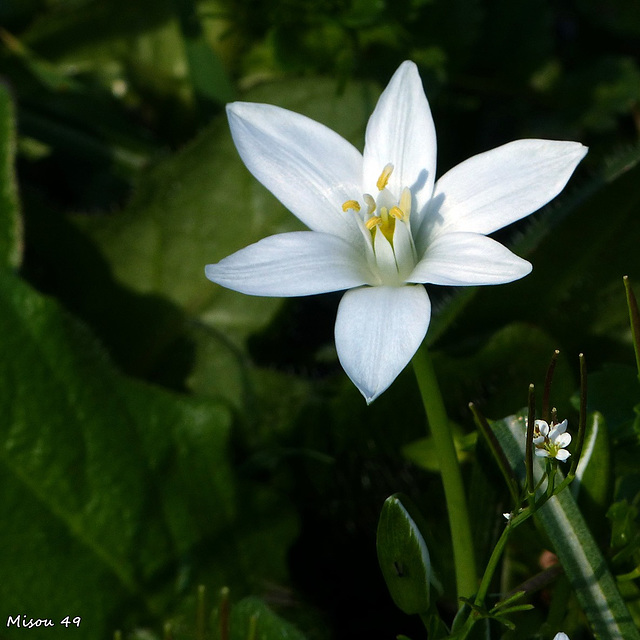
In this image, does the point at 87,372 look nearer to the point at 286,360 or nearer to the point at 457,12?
the point at 286,360

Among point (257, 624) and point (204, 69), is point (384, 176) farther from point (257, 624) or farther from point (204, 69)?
point (204, 69)

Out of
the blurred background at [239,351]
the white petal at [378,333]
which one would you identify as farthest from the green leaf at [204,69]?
the white petal at [378,333]

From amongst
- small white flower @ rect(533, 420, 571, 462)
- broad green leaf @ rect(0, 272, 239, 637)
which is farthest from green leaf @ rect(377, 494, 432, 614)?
broad green leaf @ rect(0, 272, 239, 637)

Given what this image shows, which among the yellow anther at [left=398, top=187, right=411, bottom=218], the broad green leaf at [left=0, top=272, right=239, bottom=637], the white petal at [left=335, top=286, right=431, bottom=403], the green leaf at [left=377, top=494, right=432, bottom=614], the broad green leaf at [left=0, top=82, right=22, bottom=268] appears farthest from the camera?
the broad green leaf at [left=0, top=82, right=22, bottom=268]

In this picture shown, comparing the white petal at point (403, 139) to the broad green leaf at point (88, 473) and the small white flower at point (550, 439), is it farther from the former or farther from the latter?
the broad green leaf at point (88, 473)

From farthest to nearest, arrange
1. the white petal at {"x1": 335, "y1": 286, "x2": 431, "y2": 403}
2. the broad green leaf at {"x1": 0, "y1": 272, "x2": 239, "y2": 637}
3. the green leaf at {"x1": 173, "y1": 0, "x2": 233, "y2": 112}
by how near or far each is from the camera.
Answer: the green leaf at {"x1": 173, "y1": 0, "x2": 233, "y2": 112} → the broad green leaf at {"x1": 0, "y1": 272, "x2": 239, "y2": 637} → the white petal at {"x1": 335, "y1": 286, "x2": 431, "y2": 403}

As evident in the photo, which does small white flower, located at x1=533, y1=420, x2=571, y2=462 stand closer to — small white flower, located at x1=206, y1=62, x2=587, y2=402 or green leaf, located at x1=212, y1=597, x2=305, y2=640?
small white flower, located at x1=206, y1=62, x2=587, y2=402

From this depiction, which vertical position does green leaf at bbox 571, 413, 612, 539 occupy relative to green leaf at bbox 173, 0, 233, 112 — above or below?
below
